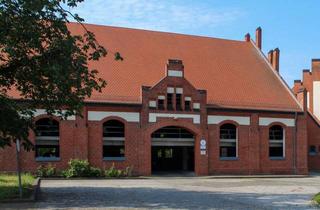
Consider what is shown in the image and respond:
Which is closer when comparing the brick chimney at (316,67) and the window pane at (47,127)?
the window pane at (47,127)

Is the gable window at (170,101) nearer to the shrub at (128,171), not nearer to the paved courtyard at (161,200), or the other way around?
the shrub at (128,171)

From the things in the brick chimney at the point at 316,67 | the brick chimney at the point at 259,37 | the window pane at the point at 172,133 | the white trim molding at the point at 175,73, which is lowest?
the window pane at the point at 172,133

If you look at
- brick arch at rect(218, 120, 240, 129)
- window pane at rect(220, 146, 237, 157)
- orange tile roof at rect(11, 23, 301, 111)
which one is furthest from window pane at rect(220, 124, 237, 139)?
orange tile roof at rect(11, 23, 301, 111)

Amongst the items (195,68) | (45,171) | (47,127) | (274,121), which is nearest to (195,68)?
(195,68)

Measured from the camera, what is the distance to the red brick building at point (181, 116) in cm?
3488

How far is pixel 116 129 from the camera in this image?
1420 inches

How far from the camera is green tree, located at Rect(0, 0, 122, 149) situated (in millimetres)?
17000

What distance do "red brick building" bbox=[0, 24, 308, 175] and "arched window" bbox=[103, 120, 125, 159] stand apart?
70 millimetres

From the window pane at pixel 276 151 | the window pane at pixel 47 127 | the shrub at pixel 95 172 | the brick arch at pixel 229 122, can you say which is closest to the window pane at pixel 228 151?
the brick arch at pixel 229 122

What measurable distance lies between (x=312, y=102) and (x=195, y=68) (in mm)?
17004

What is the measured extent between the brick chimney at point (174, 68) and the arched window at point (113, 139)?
514 centimetres

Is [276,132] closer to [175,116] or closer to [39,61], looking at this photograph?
[175,116]

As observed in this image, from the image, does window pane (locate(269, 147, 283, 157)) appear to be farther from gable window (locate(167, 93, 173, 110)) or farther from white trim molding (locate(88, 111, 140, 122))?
white trim molding (locate(88, 111, 140, 122))

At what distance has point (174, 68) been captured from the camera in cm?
3712
